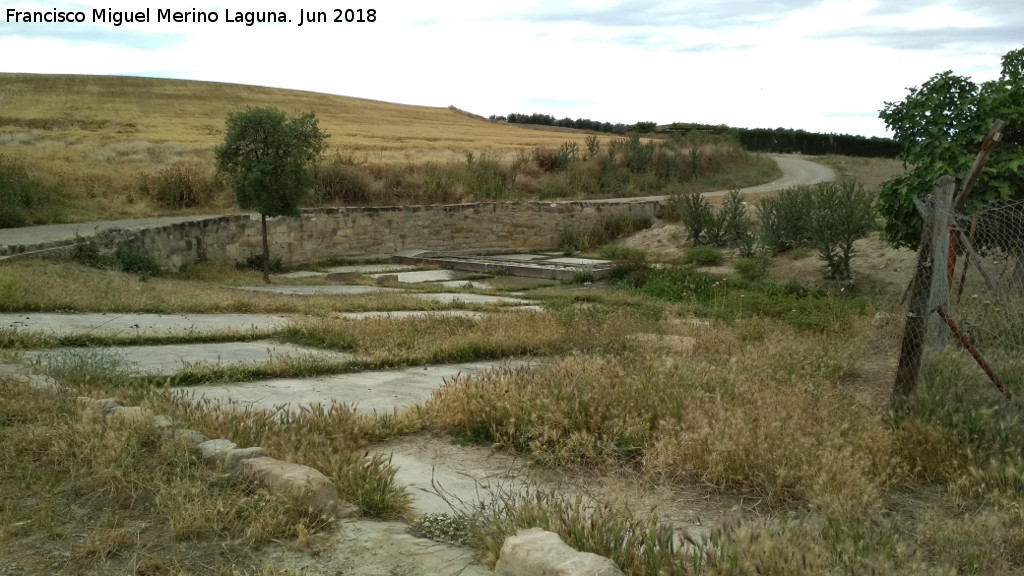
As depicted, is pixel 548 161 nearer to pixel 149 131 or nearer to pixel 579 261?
pixel 579 261

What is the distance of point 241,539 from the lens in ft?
12.8

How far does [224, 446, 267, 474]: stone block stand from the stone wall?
13.4 meters

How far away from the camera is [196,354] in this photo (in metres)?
8.34

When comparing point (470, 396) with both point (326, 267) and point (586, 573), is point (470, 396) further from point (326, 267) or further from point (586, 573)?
point (326, 267)

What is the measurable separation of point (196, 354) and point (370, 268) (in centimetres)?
1291

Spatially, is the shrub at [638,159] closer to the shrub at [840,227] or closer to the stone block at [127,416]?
the shrub at [840,227]

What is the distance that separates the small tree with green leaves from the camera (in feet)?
57.6

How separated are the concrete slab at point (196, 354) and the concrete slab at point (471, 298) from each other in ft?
16.0

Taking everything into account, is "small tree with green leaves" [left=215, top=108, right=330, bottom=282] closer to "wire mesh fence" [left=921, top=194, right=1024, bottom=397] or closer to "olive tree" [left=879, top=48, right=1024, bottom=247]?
"olive tree" [left=879, top=48, right=1024, bottom=247]

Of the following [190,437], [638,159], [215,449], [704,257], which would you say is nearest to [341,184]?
[704,257]

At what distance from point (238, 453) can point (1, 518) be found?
107 cm

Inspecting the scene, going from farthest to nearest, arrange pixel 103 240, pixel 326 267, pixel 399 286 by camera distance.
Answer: pixel 326 267
pixel 399 286
pixel 103 240

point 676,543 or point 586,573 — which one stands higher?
point 586,573

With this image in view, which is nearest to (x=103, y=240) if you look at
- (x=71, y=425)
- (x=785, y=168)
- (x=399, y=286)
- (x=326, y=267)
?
(x=399, y=286)
